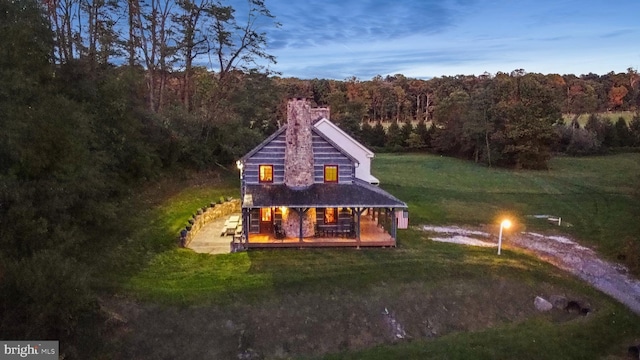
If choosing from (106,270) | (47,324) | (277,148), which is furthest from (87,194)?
(277,148)

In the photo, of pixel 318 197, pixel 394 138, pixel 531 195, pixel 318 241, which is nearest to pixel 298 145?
pixel 318 197

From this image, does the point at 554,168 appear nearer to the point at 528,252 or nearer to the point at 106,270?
the point at 528,252

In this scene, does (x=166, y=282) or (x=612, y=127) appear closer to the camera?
(x=166, y=282)

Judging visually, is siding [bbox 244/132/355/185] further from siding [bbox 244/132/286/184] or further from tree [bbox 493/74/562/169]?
tree [bbox 493/74/562/169]

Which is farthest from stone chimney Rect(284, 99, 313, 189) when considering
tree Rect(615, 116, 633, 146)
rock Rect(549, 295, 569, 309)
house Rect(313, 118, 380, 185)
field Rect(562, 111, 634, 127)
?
field Rect(562, 111, 634, 127)

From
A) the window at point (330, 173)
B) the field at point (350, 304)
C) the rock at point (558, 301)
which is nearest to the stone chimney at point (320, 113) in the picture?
the window at point (330, 173)

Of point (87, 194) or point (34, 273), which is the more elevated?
point (87, 194)
